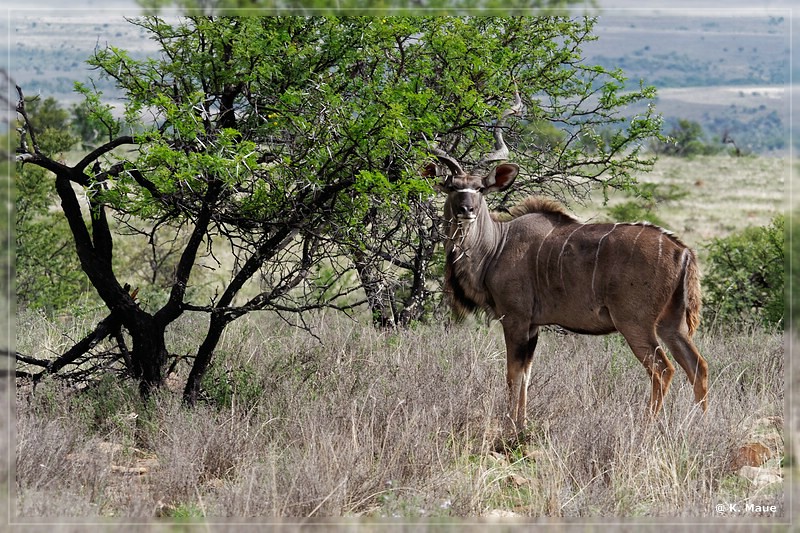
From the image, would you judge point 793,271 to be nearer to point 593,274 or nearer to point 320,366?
point 593,274

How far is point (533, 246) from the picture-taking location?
22.2 feet

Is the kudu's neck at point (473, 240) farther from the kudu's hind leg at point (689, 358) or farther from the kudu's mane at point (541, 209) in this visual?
the kudu's hind leg at point (689, 358)

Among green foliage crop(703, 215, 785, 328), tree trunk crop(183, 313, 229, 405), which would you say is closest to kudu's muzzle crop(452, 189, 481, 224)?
tree trunk crop(183, 313, 229, 405)

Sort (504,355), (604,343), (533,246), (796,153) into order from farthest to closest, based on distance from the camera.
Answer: (604,343) → (504,355) → (533,246) → (796,153)

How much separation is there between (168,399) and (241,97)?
2022 millimetres

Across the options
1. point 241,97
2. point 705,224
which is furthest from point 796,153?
point 705,224

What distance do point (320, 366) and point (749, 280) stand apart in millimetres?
6292

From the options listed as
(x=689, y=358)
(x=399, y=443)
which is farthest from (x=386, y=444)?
(x=689, y=358)

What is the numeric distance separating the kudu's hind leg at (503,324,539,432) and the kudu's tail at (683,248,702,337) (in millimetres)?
1053

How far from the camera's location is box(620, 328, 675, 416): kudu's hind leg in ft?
20.3

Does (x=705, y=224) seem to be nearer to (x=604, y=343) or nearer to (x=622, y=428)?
(x=604, y=343)

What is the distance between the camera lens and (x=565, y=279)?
21.4ft

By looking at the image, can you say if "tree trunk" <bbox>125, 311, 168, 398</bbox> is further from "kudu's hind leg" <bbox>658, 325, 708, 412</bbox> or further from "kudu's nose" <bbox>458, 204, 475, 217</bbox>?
"kudu's hind leg" <bbox>658, 325, 708, 412</bbox>

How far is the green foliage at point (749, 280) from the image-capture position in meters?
10.6
